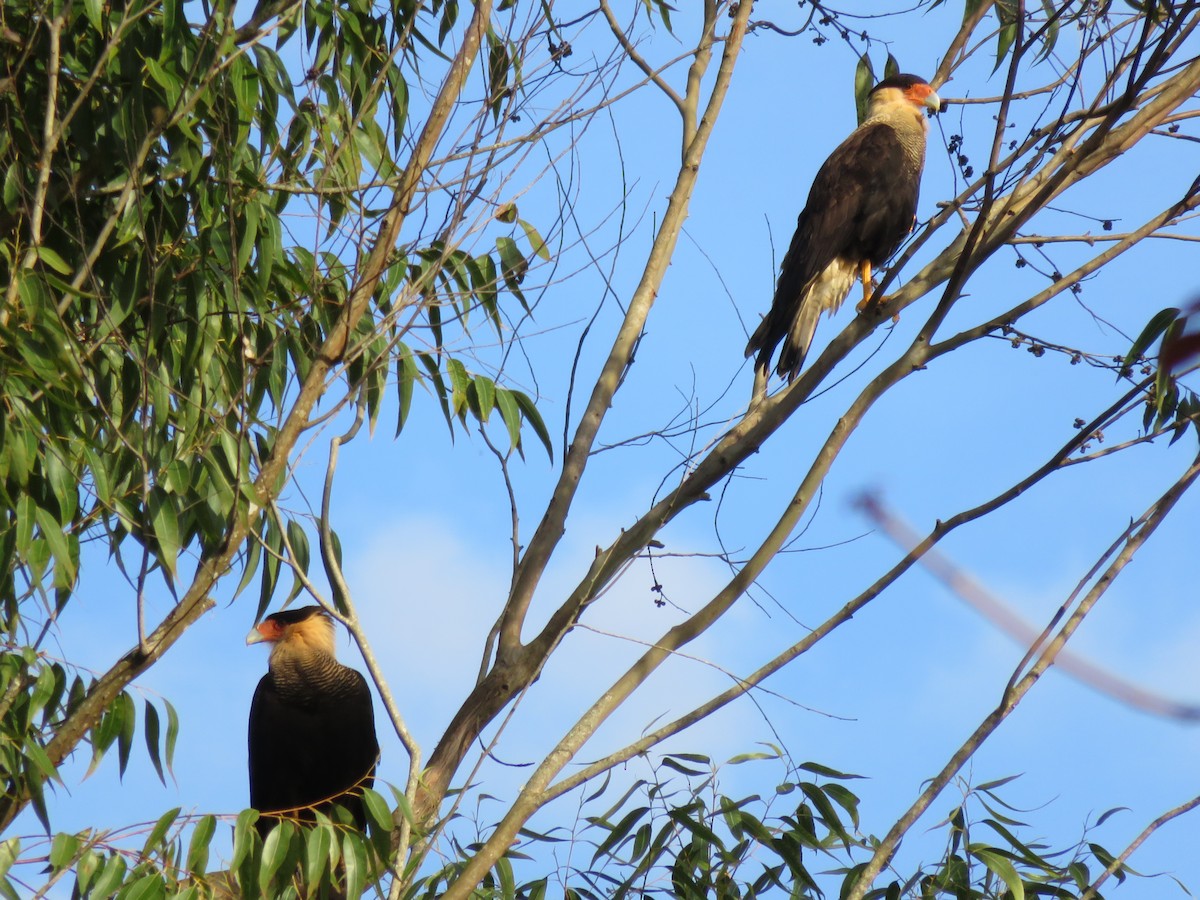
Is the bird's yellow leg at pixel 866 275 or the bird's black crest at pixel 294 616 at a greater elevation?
the bird's yellow leg at pixel 866 275

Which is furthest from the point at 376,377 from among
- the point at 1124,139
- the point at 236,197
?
the point at 1124,139

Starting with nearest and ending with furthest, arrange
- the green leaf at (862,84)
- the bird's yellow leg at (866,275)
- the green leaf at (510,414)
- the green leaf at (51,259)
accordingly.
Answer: the green leaf at (51,259), the green leaf at (510,414), the green leaf at (862,84), the bird's yellow leg at (866,275)

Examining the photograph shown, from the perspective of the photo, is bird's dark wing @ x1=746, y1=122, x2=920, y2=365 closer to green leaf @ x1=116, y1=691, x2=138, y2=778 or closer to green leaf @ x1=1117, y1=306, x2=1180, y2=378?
green leaf @ x1=1117, y1=306, x2=1180, y2=378

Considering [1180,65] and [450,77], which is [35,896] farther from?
[1180,65]

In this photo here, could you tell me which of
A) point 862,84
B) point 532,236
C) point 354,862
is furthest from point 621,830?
point 862,84

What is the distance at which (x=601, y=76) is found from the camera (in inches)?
105

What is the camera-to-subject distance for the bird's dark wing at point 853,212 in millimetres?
4332

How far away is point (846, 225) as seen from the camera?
4418 millimetres

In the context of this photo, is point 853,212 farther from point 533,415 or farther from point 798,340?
point 533,415

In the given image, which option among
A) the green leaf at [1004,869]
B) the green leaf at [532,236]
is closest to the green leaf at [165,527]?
the green leaf at [532,236]

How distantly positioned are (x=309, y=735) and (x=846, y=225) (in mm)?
2429

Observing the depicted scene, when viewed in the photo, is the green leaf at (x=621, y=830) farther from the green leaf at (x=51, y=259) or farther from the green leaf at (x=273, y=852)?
the green leaf at (x=51, y=259)

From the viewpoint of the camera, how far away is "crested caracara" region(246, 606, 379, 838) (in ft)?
13.1

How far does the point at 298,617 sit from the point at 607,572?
196 centimetres
